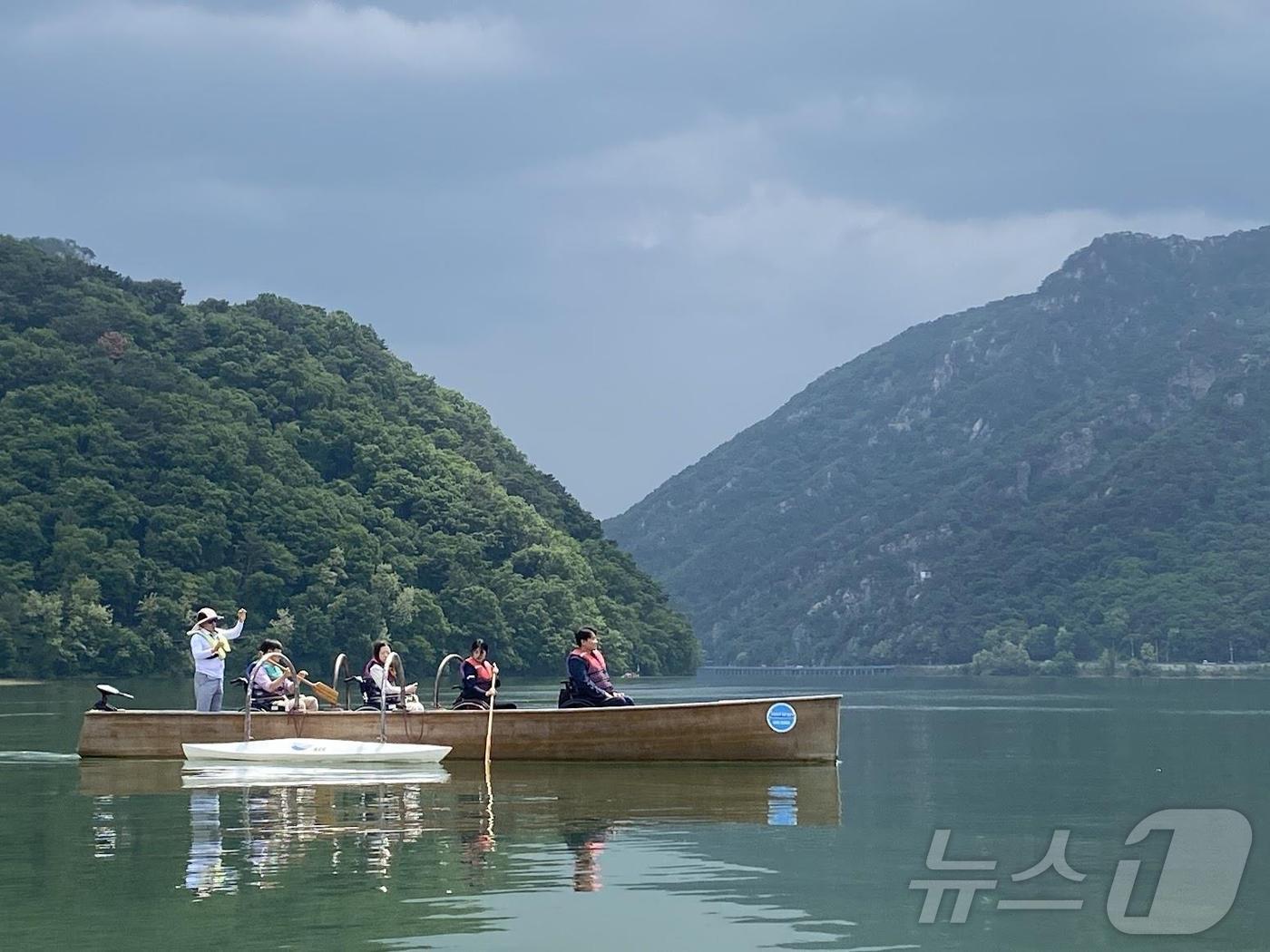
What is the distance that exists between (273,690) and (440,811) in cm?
884

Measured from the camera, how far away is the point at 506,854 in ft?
60.6

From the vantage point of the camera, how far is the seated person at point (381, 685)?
3023 cm

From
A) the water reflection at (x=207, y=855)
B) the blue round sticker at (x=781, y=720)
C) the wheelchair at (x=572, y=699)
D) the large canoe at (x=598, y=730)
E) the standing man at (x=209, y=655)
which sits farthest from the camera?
the standing man at (x=209, y=655)

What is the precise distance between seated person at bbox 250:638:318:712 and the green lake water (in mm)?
1951

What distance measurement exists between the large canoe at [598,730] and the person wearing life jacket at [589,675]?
616 millimetres

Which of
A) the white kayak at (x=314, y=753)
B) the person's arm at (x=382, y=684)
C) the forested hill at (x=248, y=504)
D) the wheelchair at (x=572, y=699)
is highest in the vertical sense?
the forested hill at (x=248, y=504)

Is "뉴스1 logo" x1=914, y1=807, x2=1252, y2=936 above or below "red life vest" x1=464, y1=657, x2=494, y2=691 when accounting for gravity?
below

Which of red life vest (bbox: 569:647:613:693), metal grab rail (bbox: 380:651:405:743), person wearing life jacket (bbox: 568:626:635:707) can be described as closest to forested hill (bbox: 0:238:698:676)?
metal grab rail (bbox: 380:651:405:743)

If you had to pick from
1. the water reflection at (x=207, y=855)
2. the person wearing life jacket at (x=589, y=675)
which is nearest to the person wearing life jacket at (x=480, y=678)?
the person wearing life jacket at (x=589, y=675)

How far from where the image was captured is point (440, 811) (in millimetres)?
22641

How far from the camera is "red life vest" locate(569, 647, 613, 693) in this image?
29.6 metres

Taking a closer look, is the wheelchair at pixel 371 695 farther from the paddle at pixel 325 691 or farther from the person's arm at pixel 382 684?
the paddle at pixel 325 691

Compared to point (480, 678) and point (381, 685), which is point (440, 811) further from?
point (480, 678)

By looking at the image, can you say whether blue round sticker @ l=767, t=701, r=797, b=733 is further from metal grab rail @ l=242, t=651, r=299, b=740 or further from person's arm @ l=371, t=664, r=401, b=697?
metal grab rail @ l=242, t=651, r=299, b=740
